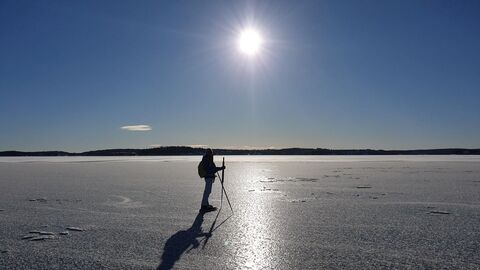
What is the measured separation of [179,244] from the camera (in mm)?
6738

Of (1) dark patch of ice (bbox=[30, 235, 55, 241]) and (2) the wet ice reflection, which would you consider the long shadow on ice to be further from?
(1) dark patch of ice (bbox=[30, 235, 55, 241])

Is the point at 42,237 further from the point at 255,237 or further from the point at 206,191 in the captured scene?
the point at 206,191

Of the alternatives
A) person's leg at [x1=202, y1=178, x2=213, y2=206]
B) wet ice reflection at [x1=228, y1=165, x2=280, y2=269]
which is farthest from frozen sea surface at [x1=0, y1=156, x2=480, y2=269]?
person's leg at [x1=202, y1=178, x2=213, y2=206]

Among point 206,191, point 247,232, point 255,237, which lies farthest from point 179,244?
point 206,191

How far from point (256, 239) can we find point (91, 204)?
618 cm

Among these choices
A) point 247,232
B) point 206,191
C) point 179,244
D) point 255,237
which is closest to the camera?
point 179,244

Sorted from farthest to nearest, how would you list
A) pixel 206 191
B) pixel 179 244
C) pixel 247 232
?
pixel 206 191
pixel 247 232
pixel 179 244

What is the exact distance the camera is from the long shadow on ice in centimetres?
573

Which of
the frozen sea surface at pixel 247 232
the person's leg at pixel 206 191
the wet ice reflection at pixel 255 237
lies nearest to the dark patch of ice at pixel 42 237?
the frozen sea surface at pixel 247 232

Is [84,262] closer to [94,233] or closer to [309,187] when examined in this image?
[94,233]

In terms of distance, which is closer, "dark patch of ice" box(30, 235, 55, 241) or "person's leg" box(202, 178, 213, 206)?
"dark patch of ice" box(30, 235, 55, 241)

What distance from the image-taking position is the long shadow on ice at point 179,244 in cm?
573

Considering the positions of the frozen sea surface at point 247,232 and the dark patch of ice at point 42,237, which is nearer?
the frozen sea surface at point 247,232

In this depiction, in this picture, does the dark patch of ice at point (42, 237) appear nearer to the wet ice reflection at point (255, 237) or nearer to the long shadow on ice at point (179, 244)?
the long shadow on ice at point (179, 244)
